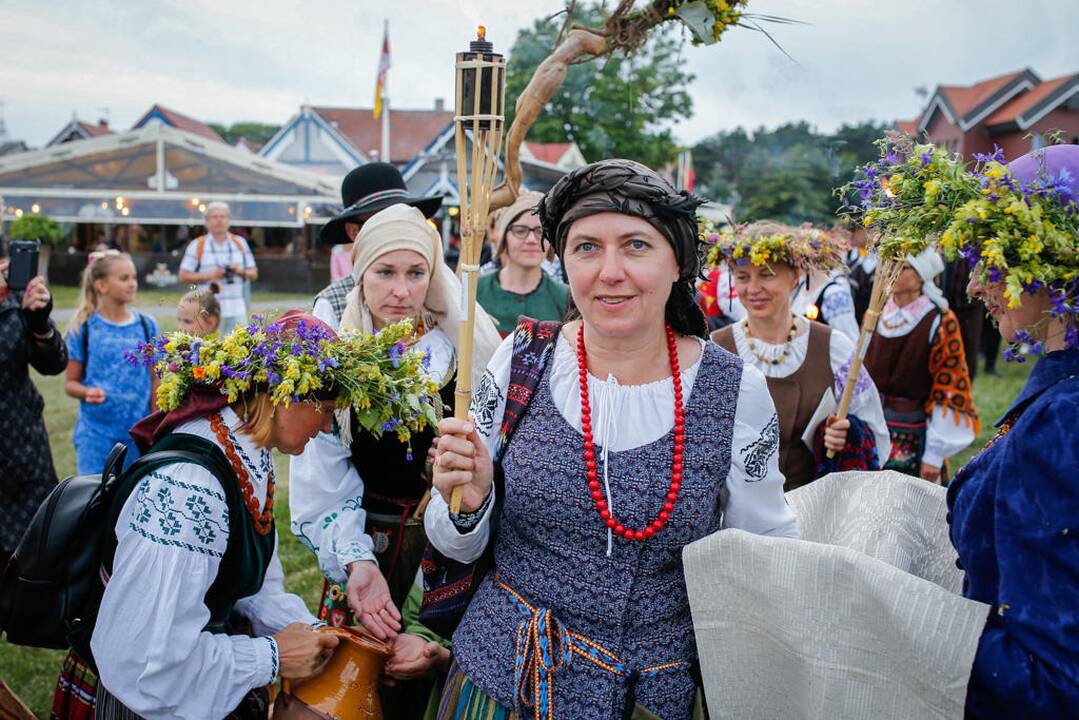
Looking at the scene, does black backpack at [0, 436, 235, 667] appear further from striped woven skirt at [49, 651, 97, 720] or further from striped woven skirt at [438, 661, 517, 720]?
striped woven skirt at [438, 661, 517, 720]

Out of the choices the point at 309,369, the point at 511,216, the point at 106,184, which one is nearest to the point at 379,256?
the point at 309,369

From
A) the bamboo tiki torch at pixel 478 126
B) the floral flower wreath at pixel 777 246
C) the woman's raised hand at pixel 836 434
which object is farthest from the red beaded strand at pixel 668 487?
the floral flower wreath at pixel 777 246

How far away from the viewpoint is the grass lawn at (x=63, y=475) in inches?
145

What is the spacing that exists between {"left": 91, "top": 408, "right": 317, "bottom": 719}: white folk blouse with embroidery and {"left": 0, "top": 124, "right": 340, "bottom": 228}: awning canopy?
22.0m

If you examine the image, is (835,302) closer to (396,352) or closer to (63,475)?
(396,352)

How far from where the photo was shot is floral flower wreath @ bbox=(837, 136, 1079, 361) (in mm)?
1500

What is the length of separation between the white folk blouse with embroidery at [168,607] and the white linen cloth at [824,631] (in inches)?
46.9

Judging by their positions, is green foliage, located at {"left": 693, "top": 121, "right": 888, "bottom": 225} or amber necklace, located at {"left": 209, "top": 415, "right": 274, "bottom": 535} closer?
amber necklace, located at {"left": 209, "top": 415, "right": 274, "bottom": 535}

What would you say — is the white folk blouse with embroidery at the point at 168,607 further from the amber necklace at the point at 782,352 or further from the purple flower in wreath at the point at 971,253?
the amber necklace at the point at 782,352

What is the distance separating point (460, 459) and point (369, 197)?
2287 mm

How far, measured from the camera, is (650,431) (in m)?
1.97

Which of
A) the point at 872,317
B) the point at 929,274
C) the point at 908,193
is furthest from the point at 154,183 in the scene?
the point at 908,193

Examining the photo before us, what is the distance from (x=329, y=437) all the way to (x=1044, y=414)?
211cm

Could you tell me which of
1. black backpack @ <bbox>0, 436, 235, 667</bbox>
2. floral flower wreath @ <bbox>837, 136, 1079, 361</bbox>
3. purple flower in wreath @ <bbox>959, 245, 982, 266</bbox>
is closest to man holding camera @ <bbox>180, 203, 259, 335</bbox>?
black backpack @ <bbox>0, 436, 235, 667</bbox>
